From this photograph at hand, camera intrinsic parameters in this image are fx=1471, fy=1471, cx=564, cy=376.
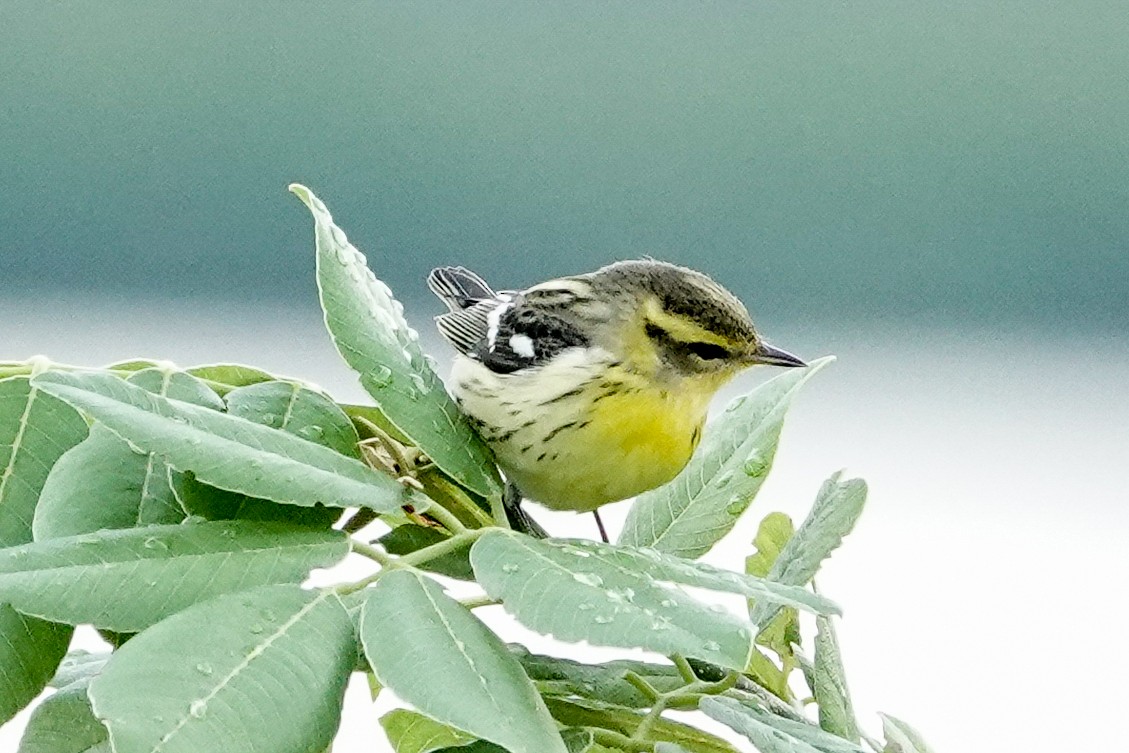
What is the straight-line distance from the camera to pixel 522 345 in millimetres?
907

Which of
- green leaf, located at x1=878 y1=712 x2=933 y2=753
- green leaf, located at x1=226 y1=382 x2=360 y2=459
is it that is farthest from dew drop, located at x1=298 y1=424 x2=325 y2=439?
green leaf, located at x1=878 y1=712 x2=933 y2=753

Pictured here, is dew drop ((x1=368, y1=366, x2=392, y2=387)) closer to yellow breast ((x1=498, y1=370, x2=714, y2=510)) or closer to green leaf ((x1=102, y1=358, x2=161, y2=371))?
green leaf ((x1=102, y1=358, x2=161, y2=371))

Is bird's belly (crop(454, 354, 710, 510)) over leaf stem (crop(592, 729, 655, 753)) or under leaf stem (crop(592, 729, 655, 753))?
over

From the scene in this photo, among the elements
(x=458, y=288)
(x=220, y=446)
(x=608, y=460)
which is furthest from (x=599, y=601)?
(x=458, y=288)

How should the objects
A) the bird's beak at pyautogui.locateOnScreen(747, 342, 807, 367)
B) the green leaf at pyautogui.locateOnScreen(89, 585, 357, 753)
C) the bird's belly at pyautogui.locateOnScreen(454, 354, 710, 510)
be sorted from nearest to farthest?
the green leaf at pyautogui.locateOnScreen(89, 585, 357, 753) → the bird's belly at pyautogui.locateOnScreen(454, 354, 710, 510) → the bird's beak at pyautogui.locateOnScreen(747, 342, 807, 367)

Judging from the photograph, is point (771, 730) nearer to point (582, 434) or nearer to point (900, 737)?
point (900, 737)

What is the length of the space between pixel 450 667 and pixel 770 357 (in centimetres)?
53

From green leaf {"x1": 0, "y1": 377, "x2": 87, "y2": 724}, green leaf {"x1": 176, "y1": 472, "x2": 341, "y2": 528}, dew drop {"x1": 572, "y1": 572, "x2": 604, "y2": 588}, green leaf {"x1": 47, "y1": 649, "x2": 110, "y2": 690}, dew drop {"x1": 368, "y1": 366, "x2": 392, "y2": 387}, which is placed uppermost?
dew drop {"x1": 368, "y1": 366, "x2": 392, "y2": 387}

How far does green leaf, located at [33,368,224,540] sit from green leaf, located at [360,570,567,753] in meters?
0.09

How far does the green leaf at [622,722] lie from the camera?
17.4 inches

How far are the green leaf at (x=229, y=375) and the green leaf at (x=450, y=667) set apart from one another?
0.46ft

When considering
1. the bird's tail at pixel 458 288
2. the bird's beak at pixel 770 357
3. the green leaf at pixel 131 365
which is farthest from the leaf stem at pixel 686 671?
the bird's tail at pixel 458 288

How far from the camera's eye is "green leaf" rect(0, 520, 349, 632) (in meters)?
0.38

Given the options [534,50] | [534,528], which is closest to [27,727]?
[534,528]
